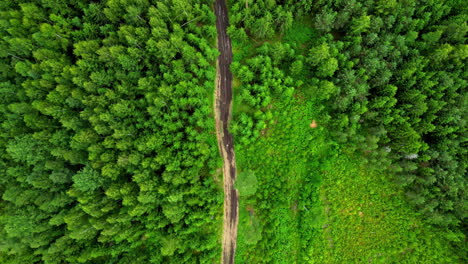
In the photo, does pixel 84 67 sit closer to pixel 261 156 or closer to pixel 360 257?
pixel 261 156

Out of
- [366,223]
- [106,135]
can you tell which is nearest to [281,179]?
[366,223]

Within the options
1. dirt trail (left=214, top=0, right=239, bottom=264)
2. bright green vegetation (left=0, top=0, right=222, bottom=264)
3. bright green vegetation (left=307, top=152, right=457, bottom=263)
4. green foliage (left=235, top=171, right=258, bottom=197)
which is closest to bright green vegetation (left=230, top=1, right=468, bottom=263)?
bright green vegetation (left=307, top=152, right=457, bottom=263)

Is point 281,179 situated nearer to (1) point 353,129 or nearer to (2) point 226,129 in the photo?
(2) point 226,129

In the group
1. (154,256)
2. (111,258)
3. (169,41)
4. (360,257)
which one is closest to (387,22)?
(169,41)

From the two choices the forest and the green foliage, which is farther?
the green foliage

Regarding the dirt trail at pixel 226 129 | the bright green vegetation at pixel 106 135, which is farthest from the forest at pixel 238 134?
the dirt trail at pixel 226 129

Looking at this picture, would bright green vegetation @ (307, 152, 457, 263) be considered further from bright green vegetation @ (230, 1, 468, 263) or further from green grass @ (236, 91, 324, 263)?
green grass @ (236, 91, 324, 263)
